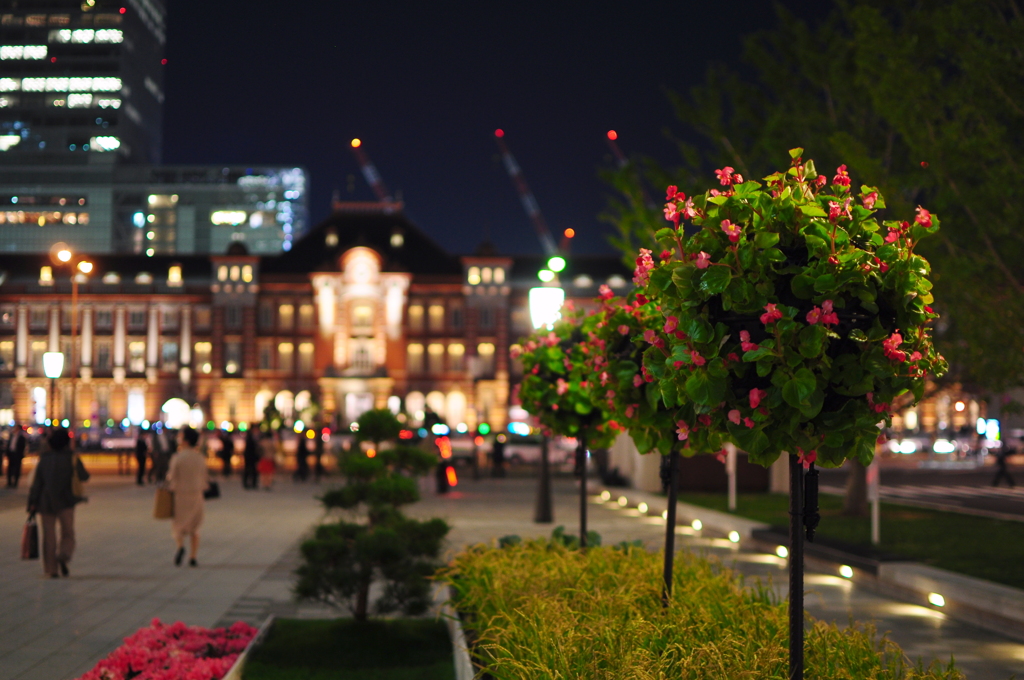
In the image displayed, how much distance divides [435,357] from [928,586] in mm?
68299

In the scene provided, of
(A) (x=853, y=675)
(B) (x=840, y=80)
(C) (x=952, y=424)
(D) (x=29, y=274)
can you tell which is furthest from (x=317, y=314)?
(A) (x=853, y=675)

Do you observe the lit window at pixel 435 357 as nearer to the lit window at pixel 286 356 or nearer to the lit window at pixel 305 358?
the lit window at pixel 305 358

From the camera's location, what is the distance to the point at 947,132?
40.9ft

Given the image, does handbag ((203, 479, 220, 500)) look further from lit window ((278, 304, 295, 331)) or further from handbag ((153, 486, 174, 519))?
lit window ((278, 304, 295, 331))

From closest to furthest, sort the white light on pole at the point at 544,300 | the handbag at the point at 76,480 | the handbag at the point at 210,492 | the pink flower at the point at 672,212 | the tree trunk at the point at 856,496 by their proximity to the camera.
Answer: the pink flower at the point at 672,212 < the handbag at the point at 76,480 < the handbag at the point at 210,492 < the tree trunk at the point at 856,496 < the white light on pole at the point at 544,300

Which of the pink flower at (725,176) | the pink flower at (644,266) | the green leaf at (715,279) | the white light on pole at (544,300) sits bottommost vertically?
the green leaf at (715,279)

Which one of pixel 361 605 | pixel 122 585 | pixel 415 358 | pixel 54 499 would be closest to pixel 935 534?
pixel 361 605

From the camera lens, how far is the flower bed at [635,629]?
5.06 m

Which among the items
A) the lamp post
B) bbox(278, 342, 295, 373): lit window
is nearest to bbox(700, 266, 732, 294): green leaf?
the lamp post

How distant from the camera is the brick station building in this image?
3046 inches

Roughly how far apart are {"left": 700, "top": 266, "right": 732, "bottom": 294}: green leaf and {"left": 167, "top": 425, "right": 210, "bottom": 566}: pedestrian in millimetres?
10208

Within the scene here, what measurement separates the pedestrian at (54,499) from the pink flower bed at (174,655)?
497cm

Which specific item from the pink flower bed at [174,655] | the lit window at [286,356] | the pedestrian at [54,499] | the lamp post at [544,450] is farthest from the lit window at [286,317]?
the pink flower bed at [174,655]

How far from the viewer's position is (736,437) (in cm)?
460
